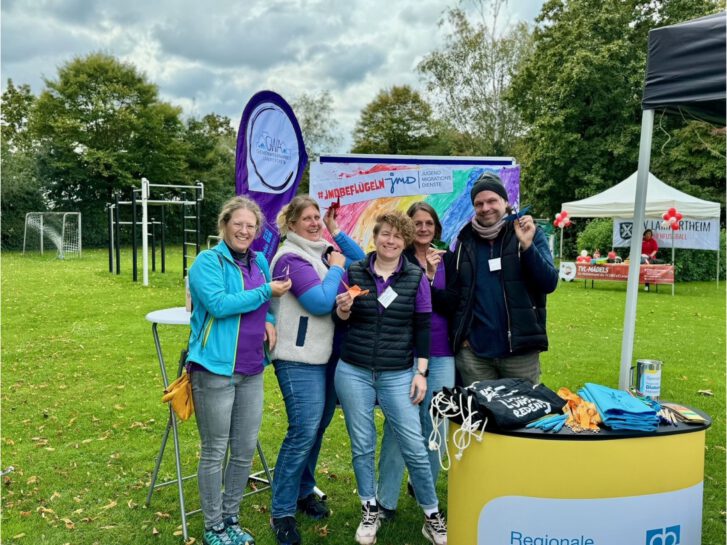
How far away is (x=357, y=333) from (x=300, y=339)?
0.29m

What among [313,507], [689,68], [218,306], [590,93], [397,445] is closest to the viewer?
[218,306]

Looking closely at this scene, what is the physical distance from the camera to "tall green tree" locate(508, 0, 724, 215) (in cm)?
2262

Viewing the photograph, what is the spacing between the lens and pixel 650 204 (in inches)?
547

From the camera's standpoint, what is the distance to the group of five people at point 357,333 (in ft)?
9.27

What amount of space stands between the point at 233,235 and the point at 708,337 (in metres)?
8.33

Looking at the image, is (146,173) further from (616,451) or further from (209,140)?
(616,451)

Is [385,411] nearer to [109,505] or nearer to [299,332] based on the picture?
[299,332]

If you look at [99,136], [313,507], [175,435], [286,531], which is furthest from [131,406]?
[99,136]

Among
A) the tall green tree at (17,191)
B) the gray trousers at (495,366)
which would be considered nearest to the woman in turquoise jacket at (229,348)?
the gray trousers at (495,366)

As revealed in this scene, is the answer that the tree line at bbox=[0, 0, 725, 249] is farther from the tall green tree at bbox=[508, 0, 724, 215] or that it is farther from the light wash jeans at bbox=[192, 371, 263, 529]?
the light wash jeans at bbox=[192, 371, 263, 529]

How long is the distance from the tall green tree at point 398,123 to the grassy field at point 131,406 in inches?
1017

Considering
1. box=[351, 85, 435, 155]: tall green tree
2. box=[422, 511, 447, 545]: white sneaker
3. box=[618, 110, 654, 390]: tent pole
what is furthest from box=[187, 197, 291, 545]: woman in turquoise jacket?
box=[351, 85, 435, 155]: tall green tree

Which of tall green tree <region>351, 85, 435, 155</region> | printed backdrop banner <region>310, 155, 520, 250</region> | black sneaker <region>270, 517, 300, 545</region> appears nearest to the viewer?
black sneaker <region>270, 517, 300, 545</region>

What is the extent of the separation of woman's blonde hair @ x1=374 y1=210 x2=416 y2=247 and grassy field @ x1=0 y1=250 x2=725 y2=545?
141cm
